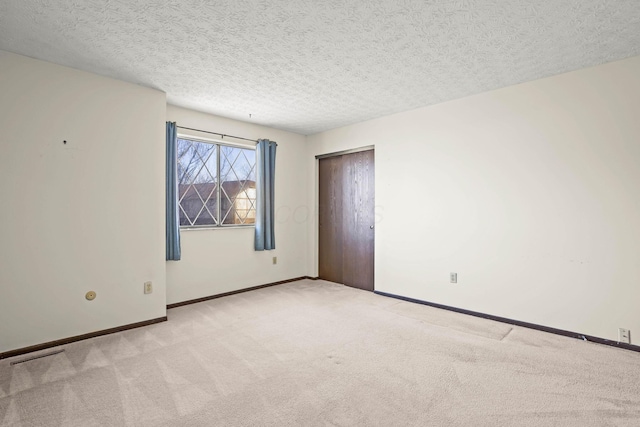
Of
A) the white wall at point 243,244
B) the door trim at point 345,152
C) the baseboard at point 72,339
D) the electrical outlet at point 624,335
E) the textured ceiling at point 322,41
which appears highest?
the textured ceiling at point 322,41

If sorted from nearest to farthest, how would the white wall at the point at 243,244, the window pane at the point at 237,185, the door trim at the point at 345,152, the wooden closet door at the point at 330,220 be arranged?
the white wall at the point at 243,244, the window pane at the point at 237,185, the door trim at the point at 345,152, the wooden closet door at the point at 330,220

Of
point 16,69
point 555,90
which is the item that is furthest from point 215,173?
point 555,90

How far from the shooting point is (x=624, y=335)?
2.58 metres

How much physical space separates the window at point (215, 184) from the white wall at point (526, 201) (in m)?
1.95

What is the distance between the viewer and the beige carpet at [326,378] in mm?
1747

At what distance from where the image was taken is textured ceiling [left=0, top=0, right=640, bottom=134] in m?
A: 1.93

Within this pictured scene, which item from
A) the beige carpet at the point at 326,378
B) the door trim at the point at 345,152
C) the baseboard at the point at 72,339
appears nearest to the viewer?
the beige carpet at the point at 326,378

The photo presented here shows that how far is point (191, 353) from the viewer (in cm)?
251

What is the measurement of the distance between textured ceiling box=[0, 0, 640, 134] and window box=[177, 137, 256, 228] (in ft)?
2.96

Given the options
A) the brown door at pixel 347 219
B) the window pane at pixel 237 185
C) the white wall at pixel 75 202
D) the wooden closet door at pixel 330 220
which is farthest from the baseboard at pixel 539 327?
the white wall at pixel 75 202

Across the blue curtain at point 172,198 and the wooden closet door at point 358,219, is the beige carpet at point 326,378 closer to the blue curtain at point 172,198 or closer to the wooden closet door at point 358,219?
the blue curtain at point 172,198

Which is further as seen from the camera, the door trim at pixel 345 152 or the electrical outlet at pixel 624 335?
the door trim at pixel 345 152

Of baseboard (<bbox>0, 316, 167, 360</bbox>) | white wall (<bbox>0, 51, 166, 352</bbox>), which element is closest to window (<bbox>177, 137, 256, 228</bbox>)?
white wall (<bbox>0, 51, 166, 352</bbox>)

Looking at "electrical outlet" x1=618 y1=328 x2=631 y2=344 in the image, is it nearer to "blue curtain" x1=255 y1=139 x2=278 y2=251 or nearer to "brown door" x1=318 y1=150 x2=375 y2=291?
"brown door" x1=318 y1=150 x2=375 y2=291
